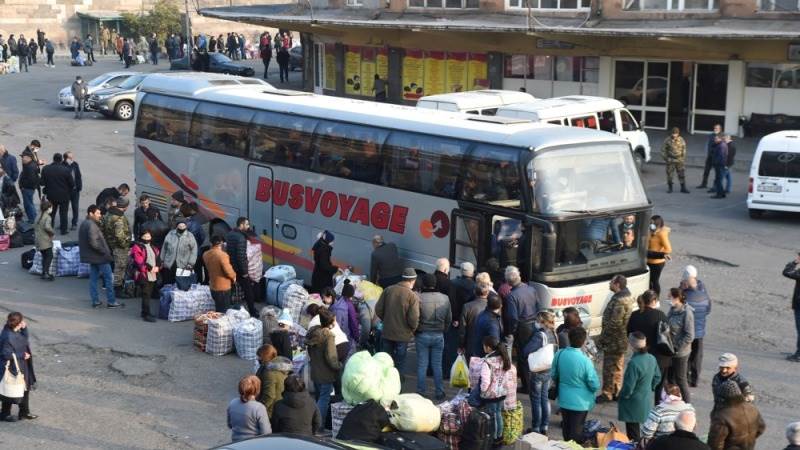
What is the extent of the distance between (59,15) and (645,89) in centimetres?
4386

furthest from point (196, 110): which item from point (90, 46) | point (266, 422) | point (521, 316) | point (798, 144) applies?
point (90, 46)

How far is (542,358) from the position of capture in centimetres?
1225

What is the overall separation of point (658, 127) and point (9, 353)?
26937mm

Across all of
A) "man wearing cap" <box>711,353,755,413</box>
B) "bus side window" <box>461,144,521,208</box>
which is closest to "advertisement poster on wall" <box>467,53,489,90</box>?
"bus side window" <box>461,144,521,208</box>

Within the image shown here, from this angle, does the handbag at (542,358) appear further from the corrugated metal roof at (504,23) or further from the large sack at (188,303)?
the corrugated metal roof at (504,23)

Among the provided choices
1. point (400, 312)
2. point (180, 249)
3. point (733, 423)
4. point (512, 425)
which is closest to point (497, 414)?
point (512, 425)

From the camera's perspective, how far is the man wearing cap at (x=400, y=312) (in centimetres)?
1348

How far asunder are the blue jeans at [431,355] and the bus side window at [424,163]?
2621 millimetres

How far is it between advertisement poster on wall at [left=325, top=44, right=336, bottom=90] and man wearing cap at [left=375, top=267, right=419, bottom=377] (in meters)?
33.3

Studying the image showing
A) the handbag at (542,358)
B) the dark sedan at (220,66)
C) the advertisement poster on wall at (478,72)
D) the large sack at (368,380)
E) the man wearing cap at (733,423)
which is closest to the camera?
the man wearing cap at (733,423)

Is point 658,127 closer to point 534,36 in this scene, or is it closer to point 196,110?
point 534,36

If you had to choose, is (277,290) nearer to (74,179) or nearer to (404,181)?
(404,181)

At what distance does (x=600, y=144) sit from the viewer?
15.1m

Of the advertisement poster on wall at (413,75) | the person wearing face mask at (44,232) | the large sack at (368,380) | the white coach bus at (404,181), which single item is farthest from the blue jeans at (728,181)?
the advertisement poster on wall at (413,75)
